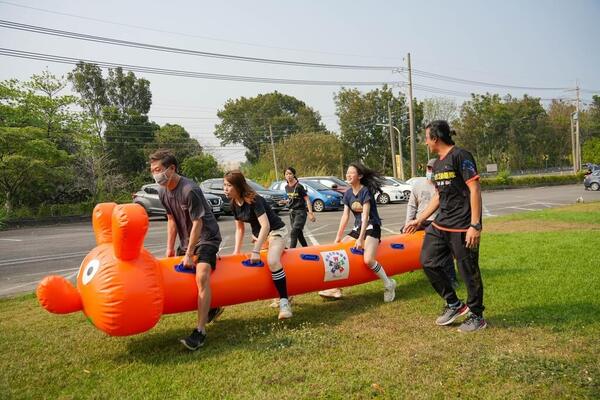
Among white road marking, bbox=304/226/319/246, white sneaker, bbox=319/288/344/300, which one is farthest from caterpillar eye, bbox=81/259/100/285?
white road marking, bbox=304/226/319/246

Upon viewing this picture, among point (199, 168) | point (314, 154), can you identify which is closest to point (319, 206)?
point (199, 168)

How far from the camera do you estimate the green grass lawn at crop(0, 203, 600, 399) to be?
339 centimetres

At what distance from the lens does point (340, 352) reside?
4074mm

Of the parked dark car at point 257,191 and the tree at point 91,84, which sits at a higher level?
the tree at point 91,84

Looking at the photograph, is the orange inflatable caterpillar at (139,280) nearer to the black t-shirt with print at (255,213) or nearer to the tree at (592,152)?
the black t-shirt with print at (255,213)

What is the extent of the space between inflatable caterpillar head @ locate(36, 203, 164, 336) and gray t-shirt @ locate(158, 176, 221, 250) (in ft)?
1.47

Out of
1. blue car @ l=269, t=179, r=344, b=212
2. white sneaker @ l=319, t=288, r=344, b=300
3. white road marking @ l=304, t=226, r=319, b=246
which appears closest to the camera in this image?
white sneaker @ l=319, t=288, r=344, b=300

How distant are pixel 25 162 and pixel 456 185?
22431 mm

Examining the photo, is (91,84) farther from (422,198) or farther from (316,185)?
(422,198)

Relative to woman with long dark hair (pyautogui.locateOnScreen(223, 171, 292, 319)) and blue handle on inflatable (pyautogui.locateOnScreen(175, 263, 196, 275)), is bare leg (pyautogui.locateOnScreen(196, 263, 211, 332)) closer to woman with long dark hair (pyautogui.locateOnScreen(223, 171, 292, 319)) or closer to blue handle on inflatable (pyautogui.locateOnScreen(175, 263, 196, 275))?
blue handle on inflatable (pyautogui.locateOnScreen(175, 263, 196, 275))

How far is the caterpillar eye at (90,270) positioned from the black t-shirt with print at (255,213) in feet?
5.01

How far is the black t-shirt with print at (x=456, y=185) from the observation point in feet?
14.6

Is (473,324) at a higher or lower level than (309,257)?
lower

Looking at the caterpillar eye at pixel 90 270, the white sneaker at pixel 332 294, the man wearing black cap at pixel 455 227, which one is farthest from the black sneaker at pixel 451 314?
the caterpillar eye at pixel 90 270
